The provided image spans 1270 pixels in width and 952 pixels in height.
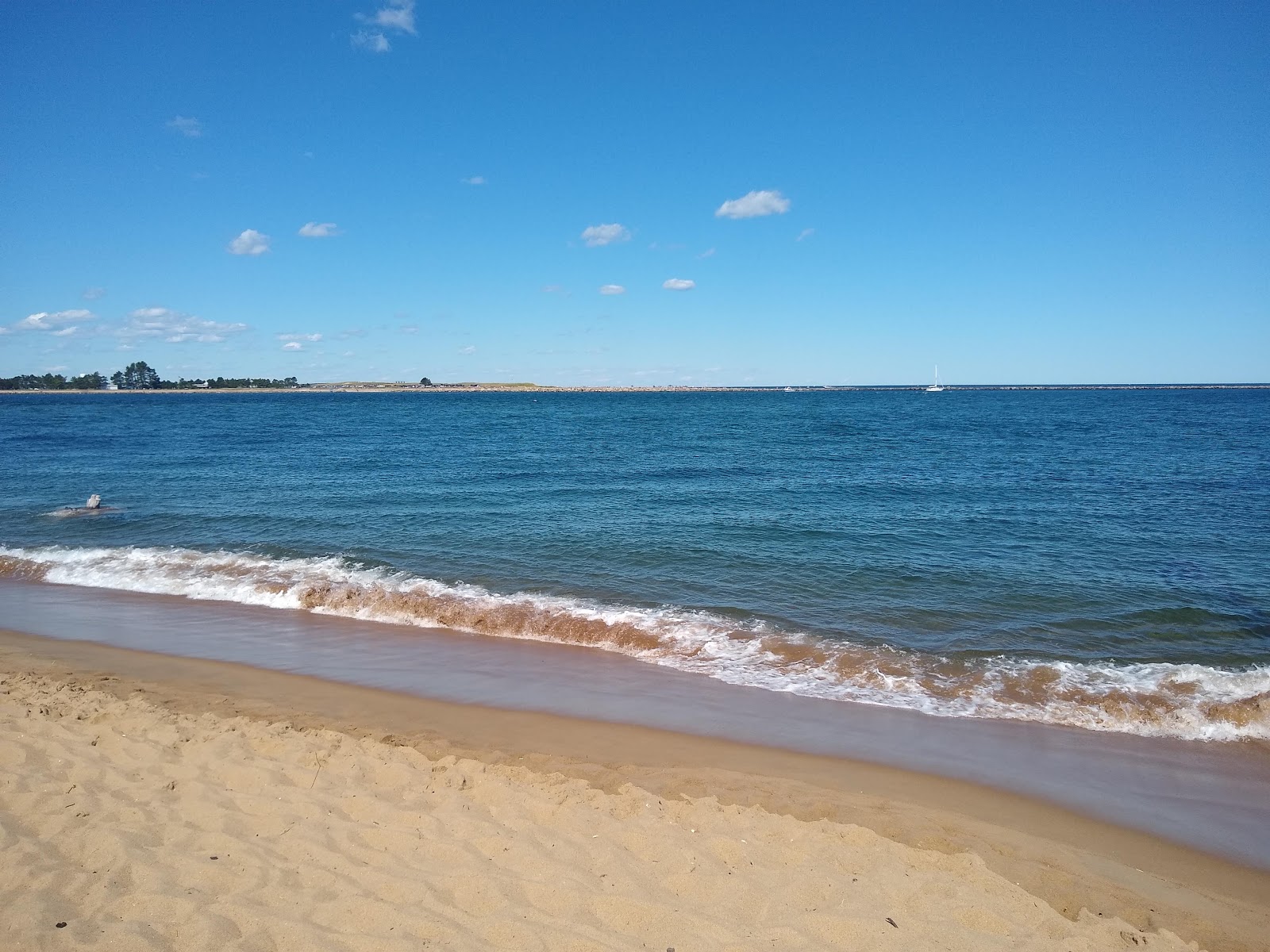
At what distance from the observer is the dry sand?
14.6ft

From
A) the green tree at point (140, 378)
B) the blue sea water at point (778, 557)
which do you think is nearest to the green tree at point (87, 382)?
the green tree at point (140, 378)

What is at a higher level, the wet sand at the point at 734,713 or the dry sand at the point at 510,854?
the dry sand at the point at 510,854

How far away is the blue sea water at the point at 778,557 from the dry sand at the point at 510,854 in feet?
10.4

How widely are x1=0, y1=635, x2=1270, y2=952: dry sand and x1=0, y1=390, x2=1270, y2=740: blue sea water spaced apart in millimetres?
3170

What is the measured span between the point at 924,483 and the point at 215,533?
2303 cm

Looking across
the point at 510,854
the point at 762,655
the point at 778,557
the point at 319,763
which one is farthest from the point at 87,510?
the point at 510,854

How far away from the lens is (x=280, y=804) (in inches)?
229

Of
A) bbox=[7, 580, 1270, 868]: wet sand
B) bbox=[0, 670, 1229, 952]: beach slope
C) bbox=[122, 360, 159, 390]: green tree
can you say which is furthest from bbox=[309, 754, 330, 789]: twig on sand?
bbox=[122, 360, 159, 390]: green tree

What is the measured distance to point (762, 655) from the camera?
10.4 metres

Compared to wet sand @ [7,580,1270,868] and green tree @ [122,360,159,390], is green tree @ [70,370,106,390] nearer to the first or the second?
green tree @ [122,360,159,390]

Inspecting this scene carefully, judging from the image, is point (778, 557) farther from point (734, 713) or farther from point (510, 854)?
point (510, 854)

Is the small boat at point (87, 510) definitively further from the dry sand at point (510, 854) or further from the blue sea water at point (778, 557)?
the dry sand at point (510, 854)

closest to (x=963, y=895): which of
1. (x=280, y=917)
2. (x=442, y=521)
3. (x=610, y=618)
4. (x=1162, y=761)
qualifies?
(x=1162, y=761)

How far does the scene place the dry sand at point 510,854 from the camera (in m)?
4.46
